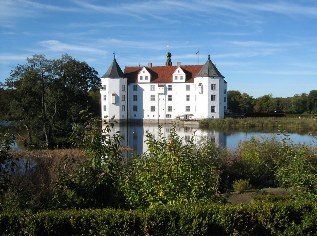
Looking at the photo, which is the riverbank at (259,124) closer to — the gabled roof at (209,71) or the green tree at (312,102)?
the gabled roof at (209,71)

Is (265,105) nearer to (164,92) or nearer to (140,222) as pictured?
(164,92)

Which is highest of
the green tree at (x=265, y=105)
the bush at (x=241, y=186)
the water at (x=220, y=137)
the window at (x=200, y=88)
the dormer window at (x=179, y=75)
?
the dormer window at (x=179, y=75)

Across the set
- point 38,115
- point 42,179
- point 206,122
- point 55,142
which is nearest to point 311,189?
point 42,179

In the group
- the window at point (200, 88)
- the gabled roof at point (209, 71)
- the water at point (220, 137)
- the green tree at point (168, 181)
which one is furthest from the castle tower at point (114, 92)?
the green tree at point (168, 181)

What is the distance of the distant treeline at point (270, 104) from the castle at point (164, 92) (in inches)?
404

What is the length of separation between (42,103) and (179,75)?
1419 inches

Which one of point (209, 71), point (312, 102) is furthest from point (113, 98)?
point (312, 102)

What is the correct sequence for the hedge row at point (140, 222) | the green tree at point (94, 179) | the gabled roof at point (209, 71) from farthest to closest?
the gabled roof at point (209, 71), the green tree at point (94, 179), the hedge row at point (140, 222)

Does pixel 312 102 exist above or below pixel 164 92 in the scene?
below

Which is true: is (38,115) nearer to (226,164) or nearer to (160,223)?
(226,164)

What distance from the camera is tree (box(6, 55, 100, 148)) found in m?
23.8

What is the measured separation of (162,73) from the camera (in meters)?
60.4

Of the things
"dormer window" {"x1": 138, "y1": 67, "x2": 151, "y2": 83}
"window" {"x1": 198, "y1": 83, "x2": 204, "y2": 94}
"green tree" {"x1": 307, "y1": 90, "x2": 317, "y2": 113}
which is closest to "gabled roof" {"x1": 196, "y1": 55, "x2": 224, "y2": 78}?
"window" {"x1": 198, "y1": 83, "x2": 204, "y2": 94}

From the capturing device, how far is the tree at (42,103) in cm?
2383
